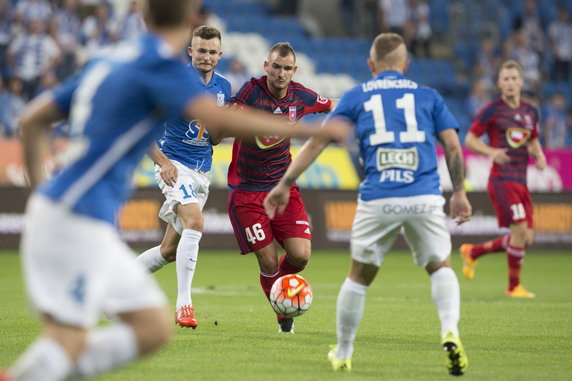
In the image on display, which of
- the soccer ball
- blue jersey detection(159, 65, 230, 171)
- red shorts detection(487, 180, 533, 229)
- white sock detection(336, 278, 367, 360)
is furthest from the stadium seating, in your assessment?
white sock detection(336, 278, 367, 360)

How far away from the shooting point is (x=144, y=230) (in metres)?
18.4

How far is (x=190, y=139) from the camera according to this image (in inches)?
381

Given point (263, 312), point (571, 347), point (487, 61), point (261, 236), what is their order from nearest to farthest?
point (571, 347)
point (261, 236)
point (263, 312)
point (487, 61)

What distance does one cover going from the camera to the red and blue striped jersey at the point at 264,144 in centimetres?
952

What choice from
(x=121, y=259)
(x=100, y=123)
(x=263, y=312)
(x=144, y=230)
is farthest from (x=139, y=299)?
(x=144, y=230)

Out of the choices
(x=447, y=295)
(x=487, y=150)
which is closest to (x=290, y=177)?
(x=447, y=295)

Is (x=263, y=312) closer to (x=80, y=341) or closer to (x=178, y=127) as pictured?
(x=178, y=127)

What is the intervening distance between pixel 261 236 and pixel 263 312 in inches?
62.5

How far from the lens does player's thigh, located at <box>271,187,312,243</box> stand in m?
9.48

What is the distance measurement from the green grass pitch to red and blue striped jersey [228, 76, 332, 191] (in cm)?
140

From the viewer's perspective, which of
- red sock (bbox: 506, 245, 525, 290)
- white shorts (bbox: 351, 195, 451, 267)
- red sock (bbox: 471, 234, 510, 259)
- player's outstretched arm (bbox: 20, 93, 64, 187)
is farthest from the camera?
red sock (bbox: 471, 234, 510, 259)

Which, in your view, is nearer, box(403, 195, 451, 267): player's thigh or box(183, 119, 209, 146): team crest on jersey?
box(403, 195, 451, 267): player's thigh

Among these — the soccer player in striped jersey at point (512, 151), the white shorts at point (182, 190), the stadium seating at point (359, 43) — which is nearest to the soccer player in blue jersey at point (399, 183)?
the white shorts at point (182, 190)

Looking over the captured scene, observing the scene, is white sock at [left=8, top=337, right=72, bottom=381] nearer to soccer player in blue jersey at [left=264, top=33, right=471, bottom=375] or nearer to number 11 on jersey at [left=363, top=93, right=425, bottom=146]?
soccer player in blue jersey at [left=264, top=33, right=471, bottom=375]
